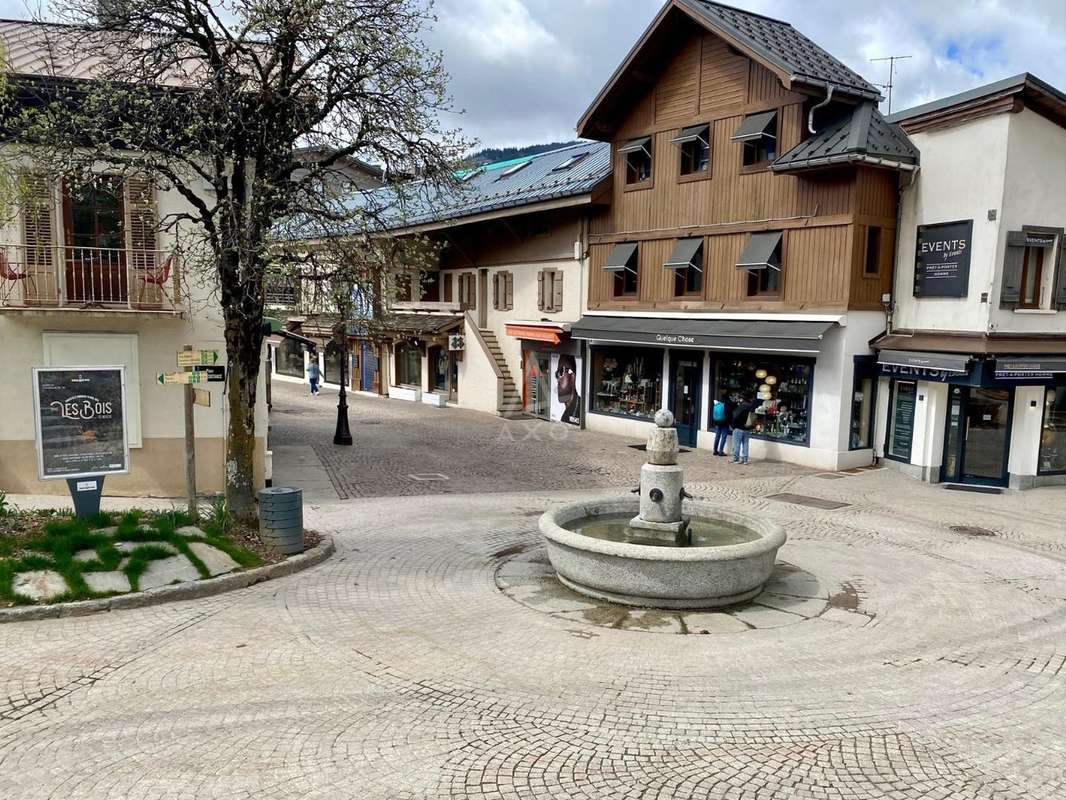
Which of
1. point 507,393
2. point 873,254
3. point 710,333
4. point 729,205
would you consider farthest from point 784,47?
point 507,393

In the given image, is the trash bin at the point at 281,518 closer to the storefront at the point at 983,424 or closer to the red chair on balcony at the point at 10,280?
the red chair on balcony at the point at 10,280

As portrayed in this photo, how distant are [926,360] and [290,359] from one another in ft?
115

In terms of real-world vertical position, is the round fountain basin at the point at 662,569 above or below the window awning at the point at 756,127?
below

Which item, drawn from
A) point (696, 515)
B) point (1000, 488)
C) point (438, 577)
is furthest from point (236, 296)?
point (1000, 488)

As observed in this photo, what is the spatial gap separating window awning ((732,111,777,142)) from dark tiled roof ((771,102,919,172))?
91cm

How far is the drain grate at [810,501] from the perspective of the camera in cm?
1505

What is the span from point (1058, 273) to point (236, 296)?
16815 mm

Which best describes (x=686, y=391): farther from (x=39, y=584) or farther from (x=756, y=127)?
(x=39, y=584)

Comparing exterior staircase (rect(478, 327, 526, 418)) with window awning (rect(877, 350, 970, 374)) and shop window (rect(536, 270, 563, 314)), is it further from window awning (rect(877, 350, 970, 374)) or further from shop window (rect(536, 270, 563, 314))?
window awning (rect(877, 350, 970, 374))

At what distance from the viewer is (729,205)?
20.7m

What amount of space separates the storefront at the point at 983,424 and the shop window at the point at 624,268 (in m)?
8.19

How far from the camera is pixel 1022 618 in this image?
8.88 meters

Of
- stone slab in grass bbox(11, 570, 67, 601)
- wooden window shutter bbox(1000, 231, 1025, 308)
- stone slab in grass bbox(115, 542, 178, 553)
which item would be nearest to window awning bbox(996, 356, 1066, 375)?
wooden window shutter bbox(1000, 231, 1025, 308)

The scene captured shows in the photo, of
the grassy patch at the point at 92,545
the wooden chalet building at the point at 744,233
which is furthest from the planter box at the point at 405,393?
the grassy patch at the point at 92,545
